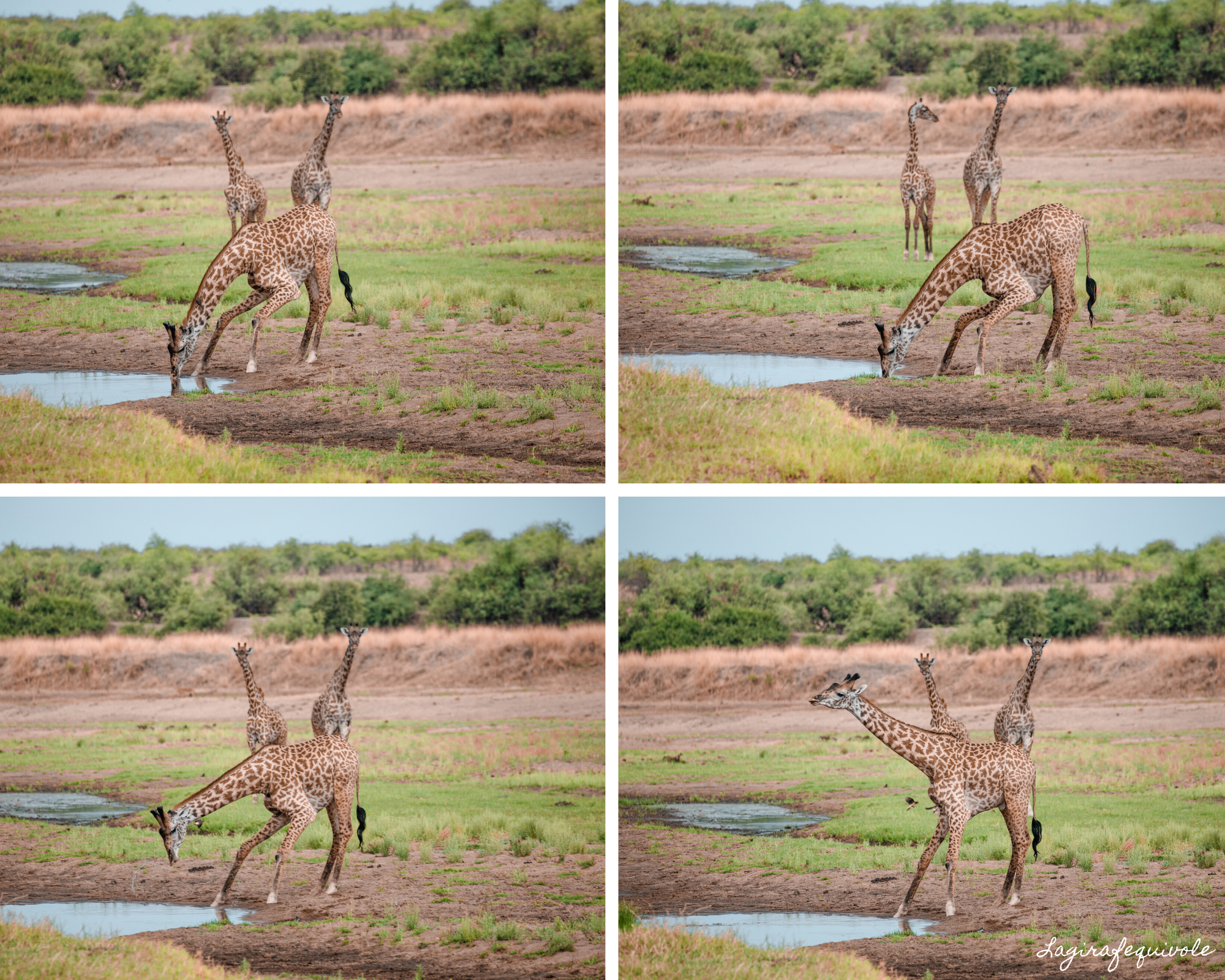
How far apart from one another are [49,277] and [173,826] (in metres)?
4.17

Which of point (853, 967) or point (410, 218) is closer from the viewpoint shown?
point (853, 967)

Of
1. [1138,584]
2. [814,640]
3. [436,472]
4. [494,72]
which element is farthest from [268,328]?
[1138,584]

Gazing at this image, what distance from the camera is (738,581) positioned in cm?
884

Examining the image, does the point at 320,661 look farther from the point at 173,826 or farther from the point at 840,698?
the point at 840,698

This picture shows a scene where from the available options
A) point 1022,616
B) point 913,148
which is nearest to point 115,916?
point 1022,616

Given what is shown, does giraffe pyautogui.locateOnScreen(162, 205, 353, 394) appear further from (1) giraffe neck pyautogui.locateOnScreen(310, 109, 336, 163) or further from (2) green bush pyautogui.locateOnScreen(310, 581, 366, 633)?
(2) green bush pyautogui.locateOnScreen(310, 581, 366, 633)

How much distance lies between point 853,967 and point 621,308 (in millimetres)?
4790

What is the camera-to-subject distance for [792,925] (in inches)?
320

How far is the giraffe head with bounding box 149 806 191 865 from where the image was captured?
8016mm

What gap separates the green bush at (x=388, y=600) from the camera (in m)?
9.45

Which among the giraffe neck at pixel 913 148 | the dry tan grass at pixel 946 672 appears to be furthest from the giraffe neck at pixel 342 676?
the giraffe neck at pixel 913 148

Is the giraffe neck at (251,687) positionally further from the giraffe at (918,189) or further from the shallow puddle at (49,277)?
the giraffe at (918,189)

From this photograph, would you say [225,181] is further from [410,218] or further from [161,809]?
[161,809]

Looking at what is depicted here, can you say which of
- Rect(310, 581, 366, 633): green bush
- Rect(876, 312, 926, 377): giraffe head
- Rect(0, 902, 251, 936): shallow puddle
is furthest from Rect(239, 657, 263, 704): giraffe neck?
Rect(876, 312, 926, 377): giraffe head
